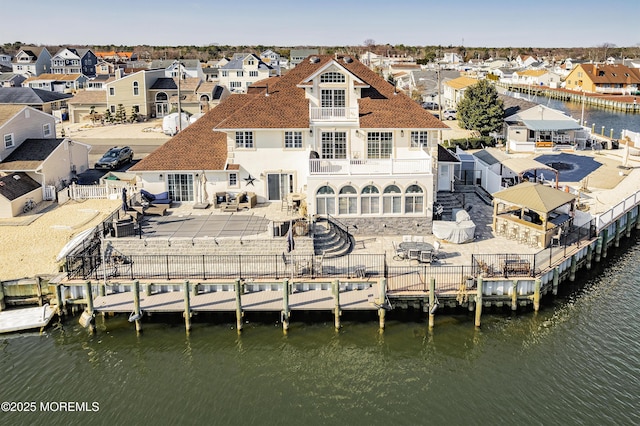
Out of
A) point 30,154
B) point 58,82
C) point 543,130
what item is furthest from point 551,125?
point 58,82

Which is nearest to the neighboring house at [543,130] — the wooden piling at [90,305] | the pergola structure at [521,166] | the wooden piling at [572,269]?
the pergola structure at [521,166]

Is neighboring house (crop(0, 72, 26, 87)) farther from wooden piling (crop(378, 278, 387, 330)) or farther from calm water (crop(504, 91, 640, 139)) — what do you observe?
wooden piling (crop(378, 278, 387, 330))

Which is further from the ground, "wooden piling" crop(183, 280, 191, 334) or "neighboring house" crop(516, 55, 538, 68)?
"neighboring house" crop(516, 55, 538, 68)

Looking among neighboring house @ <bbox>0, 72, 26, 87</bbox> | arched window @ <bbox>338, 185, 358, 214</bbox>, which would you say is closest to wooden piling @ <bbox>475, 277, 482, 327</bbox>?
arched window @ <bbox>338, 185, 358, 214</bbox>

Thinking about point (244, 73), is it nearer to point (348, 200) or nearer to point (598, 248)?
point (348, 200)

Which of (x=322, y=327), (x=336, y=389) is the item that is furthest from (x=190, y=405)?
(x=322, y=327)

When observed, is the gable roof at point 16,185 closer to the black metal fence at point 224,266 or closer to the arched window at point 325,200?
the black metal fence at point 224,266
